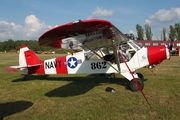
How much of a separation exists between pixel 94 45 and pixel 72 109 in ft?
9.08

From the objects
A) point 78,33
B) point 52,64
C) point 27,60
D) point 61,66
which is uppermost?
point 78,33

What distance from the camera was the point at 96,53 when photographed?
6.57 meters

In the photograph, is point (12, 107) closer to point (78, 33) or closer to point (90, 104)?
point (90, 104)

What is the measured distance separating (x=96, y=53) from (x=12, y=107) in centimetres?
328

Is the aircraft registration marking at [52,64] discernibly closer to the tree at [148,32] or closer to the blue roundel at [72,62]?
the blue roundel at [72,62]

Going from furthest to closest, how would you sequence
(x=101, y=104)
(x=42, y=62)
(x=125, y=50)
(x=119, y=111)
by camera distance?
(x=42, y=62)
(x=125, y=50)
(x=101, y=104)
(x=119, y=111)

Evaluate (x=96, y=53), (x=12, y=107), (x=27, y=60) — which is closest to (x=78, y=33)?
(x=96, y=53)

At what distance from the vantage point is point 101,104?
5.12 metres

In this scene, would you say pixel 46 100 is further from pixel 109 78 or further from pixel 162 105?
pixel 109 78

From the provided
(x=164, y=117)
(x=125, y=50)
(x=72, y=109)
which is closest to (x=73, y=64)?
(x=125, y=50)

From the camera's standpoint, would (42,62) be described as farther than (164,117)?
Yes

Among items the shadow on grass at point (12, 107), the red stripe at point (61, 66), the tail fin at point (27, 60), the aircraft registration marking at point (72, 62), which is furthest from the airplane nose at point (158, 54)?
the tail fin at point (27, 60)

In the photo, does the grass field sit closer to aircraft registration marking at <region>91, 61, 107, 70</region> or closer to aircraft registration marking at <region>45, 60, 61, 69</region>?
aircraft registration marking at <region>91, 61, 107, 70</region>

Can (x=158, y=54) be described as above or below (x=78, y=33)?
below
